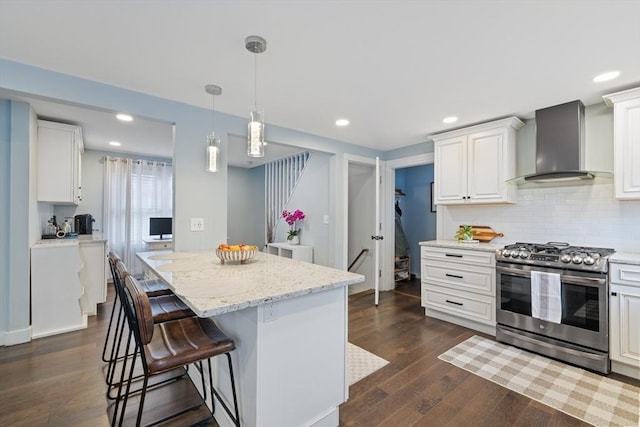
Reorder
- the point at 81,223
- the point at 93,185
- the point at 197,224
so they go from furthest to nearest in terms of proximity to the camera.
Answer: the point at 93,185 < the point at 81,223 < the point at 197,224

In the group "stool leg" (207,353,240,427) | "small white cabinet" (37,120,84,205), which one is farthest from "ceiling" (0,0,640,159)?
"stool leg" (207,353,240,427)

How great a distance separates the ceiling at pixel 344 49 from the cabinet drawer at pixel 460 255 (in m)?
1.52

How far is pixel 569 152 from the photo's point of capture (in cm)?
275

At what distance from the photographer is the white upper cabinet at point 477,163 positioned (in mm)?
3158

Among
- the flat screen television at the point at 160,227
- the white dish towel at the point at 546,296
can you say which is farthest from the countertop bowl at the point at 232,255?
the flat screen television at the point at 160,227

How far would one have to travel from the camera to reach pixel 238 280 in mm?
1594

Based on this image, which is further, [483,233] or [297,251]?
[297,251]

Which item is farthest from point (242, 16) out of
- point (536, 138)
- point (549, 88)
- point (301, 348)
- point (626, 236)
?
point (626, 236)

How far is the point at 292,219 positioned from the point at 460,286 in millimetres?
2773

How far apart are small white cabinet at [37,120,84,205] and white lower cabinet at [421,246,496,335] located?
172 inches

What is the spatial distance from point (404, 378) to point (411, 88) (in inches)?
93.5

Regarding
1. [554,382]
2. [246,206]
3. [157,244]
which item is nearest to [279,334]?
[554,382]

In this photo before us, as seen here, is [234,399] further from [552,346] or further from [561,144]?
[561,144]

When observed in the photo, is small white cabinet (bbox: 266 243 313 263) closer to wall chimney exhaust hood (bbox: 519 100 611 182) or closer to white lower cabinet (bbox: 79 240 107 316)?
white lower cabinet (bbox: 79 240 107 316)
